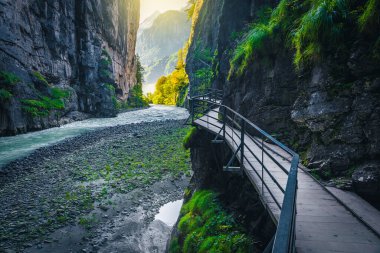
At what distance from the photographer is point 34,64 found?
28.3m

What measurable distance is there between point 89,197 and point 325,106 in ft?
36.7

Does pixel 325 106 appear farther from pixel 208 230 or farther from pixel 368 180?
pixel 208 230

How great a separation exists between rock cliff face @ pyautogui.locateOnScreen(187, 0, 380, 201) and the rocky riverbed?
700 cm

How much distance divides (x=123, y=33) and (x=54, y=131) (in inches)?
1685

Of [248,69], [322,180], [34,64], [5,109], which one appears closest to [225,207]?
[322,180]

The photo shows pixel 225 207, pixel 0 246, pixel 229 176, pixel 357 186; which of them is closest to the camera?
pixel 357 186

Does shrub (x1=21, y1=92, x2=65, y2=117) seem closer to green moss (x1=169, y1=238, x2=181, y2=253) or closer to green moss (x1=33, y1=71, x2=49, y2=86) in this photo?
green moss (x1=33, y1=71, x2=49, y2=86)

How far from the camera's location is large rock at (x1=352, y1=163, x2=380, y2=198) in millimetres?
3738

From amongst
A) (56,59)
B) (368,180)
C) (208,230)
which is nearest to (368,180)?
(368,180)

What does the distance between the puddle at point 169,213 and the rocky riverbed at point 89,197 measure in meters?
0.27

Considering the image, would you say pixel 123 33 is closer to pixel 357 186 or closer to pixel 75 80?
pixel 75 80

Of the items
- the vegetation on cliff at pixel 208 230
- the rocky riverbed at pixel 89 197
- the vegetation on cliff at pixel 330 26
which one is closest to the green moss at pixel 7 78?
the rocky riverbed at pixel 89 197

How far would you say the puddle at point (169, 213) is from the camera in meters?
11.0

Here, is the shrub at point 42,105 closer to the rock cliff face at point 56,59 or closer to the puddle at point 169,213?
the rock cliff face at point 56,59
